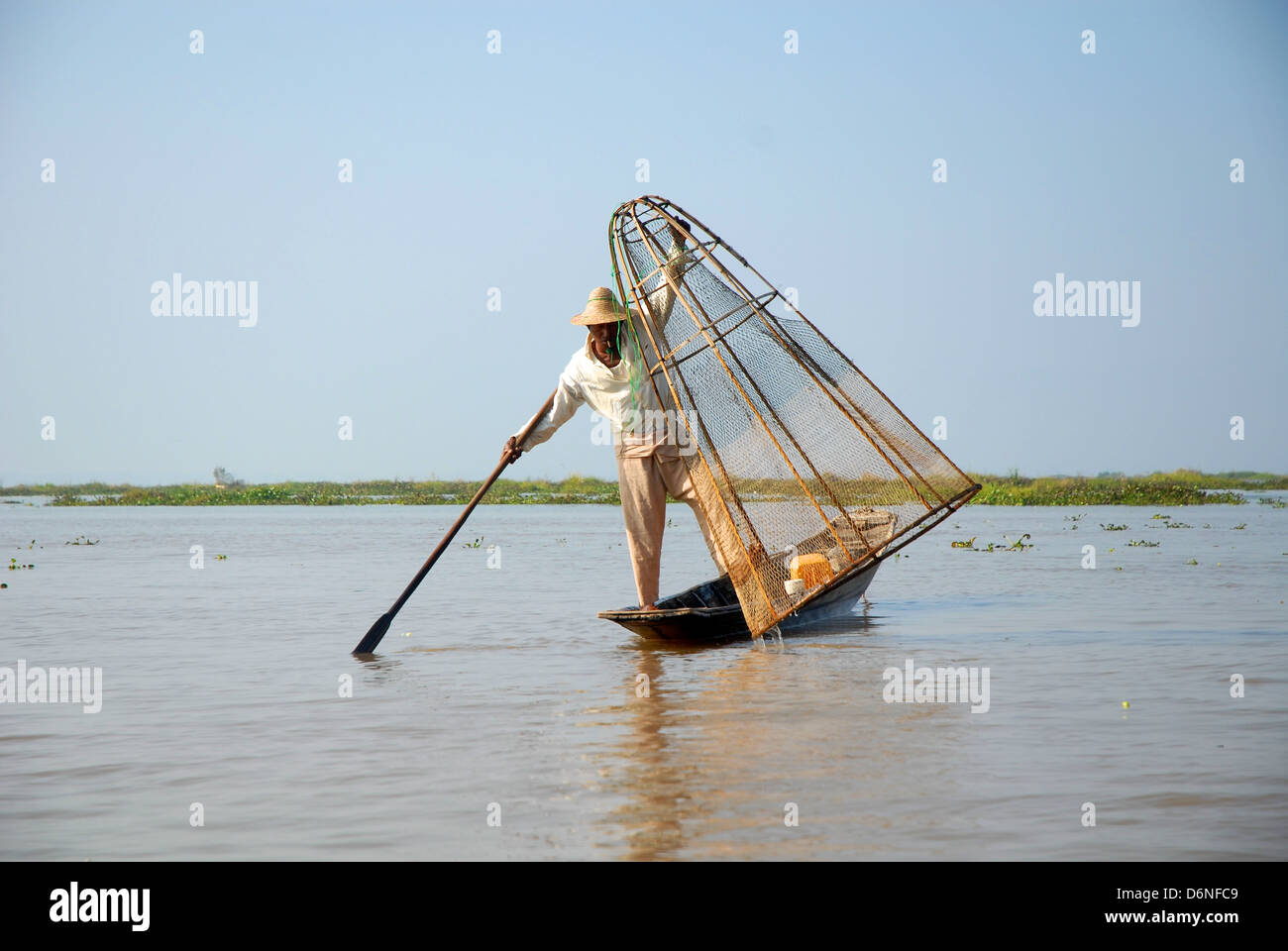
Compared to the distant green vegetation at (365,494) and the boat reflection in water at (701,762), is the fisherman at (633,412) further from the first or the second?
the distant green vegetation at (365,494)

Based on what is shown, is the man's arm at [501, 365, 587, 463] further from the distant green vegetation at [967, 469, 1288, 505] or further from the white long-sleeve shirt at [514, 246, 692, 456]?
the distant green vegetation at [967, 469, 1288, 505]

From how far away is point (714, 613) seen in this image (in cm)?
761

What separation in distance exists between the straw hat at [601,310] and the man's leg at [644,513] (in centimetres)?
95

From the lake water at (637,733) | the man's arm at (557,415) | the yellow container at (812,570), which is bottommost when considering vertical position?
the lake water at (637,733)

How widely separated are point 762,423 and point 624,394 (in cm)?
89

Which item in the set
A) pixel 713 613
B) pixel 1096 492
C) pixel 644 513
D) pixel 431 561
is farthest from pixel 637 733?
pixel 1096 492

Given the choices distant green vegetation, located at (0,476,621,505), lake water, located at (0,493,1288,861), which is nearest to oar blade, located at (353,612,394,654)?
lake water, located at (0,493,1288,861)

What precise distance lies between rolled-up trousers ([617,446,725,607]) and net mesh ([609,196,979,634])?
174 mm

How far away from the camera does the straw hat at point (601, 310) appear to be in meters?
7.23

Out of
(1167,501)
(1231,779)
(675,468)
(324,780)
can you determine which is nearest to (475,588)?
(675,468)

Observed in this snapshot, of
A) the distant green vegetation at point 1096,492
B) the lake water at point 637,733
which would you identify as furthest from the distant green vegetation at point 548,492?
the lake water at point 637,733
